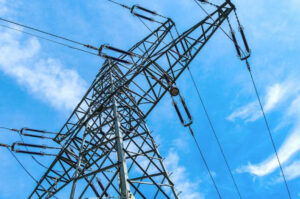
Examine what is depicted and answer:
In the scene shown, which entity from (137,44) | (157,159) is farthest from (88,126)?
(137,44)

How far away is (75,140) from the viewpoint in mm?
10430

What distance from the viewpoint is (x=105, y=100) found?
947 centimetres

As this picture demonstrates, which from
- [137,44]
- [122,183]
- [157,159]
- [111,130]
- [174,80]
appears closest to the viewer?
[122,183]

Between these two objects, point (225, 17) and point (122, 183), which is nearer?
point (122, 183)

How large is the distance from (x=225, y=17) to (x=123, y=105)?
5994mm

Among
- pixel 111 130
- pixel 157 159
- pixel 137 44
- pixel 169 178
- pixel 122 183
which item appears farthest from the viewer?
pixel 137 44

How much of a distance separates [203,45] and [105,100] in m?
4.93

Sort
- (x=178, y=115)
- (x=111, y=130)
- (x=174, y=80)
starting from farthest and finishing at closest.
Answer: (x=174, y=80) < (x=178, y=115) < (x=111, y=130)

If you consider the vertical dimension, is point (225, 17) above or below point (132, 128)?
above

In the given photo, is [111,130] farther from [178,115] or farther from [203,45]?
[203,45]

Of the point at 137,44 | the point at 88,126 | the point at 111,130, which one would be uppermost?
the point at 137,44

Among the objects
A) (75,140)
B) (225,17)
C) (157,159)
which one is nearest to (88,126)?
(75,140)

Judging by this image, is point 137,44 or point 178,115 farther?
point 137,44

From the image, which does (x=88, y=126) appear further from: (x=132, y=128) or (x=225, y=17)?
(x=225, y=17)
